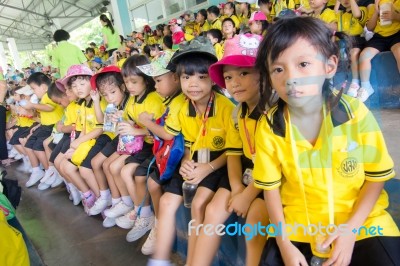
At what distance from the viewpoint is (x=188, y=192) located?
4.88ft

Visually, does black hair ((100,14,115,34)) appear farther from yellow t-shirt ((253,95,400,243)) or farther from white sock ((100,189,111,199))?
yellow t-shirt ((253,95,400,243))

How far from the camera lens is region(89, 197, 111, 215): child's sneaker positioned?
235 cm

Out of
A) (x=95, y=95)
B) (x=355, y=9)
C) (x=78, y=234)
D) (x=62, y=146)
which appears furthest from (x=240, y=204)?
(x=355, y=9)

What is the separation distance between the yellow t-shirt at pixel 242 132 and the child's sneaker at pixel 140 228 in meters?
0.91

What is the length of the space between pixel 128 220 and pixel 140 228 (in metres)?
0.18

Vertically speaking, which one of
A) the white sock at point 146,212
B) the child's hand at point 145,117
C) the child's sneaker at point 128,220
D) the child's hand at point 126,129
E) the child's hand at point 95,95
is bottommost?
the child's sneaker at point 128,220

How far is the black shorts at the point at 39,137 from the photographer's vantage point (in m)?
3.42

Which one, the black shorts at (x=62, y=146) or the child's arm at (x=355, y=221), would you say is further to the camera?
the black shorts at (x=62, y=146)

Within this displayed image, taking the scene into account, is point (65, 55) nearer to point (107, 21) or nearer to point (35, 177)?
point (35, 177)

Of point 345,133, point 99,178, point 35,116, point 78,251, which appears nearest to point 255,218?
point 345,133

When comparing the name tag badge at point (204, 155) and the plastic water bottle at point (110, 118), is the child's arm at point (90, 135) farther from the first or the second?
the name tag badge at point (204, 155)

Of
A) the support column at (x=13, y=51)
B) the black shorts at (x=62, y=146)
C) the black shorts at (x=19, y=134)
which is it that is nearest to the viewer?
the black shorts at (x=62, y=146)

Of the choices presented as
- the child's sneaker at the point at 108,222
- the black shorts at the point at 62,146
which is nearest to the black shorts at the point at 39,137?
the black shorts at the point at 62,146

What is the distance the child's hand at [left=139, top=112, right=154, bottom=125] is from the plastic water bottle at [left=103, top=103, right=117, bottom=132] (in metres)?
0.35
